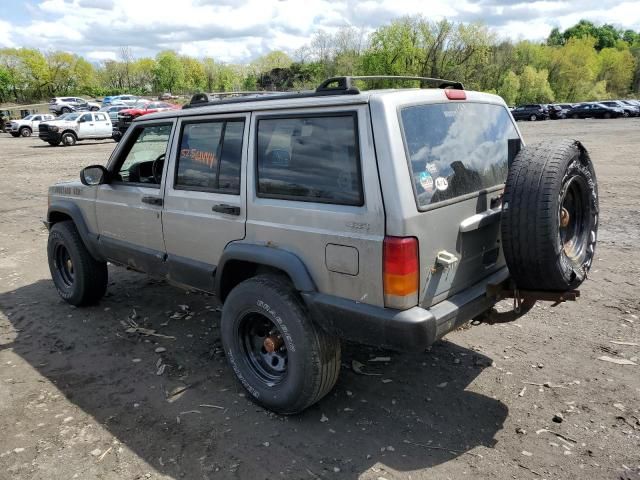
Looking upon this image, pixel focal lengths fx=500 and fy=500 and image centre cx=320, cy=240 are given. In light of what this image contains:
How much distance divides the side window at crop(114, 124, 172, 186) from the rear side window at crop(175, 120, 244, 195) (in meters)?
0.41

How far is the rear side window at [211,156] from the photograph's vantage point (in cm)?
345

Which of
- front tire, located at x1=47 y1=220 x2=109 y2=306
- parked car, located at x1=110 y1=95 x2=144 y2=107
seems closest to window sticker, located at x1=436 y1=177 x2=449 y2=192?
front tire, located at x1=47 y1=220 x2=109 y2=306

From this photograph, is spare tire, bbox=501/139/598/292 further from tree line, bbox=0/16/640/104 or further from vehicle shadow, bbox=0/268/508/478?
tree line, bbox=0/16/640/104

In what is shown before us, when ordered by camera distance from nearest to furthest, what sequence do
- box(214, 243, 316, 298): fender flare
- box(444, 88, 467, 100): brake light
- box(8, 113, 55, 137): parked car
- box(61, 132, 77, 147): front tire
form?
box(214, 243, 316, 298): fender flare, box(444, 88, 467, 100): brake light, box(61, 132, 77, 147): front tire, box(8, 113, 55, 137): parked car

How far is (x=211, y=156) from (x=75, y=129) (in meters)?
26.1

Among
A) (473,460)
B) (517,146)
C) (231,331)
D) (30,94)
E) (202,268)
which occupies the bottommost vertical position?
(473,460)

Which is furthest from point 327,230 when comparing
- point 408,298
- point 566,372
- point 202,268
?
point 566,372

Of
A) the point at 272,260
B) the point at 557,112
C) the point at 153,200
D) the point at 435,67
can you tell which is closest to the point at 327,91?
the point at 272,260

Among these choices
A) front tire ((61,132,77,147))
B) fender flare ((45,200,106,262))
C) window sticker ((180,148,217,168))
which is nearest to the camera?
window sticker ((180,148,217,168))

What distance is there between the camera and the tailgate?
2740 millimetres

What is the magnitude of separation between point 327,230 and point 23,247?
663 cm

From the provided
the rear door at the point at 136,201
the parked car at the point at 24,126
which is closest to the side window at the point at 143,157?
the rear door at the point at 136,201

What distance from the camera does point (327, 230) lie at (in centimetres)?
284

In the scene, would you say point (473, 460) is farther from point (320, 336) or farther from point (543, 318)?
point (543, 318)
